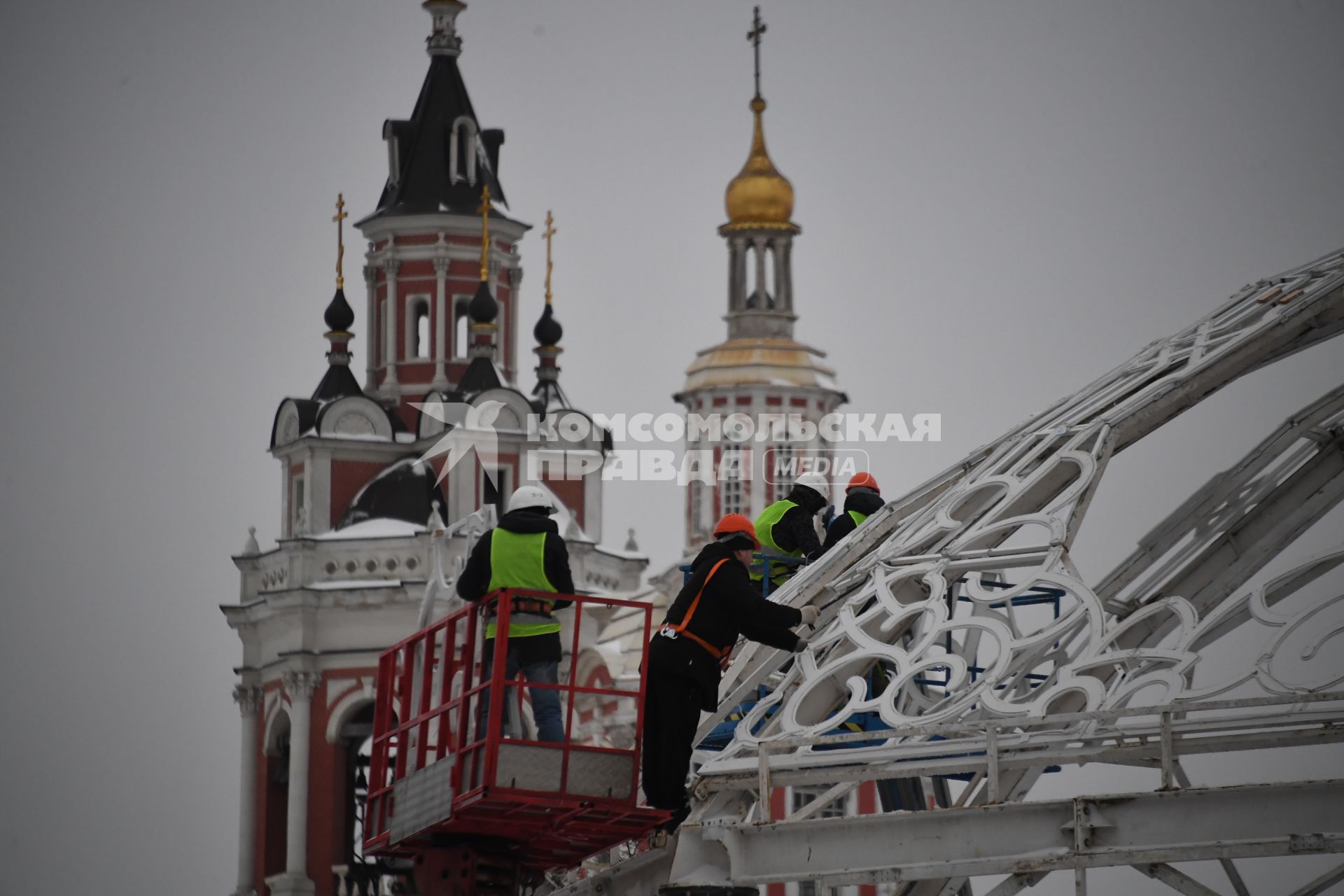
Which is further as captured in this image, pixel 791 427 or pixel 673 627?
pixel 791 427

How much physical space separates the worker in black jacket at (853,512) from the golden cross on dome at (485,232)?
174 ft

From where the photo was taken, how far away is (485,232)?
8512 cm

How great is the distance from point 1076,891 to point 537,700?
13.5ft

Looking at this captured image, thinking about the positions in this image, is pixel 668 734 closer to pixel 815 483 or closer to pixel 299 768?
pixel 815 483

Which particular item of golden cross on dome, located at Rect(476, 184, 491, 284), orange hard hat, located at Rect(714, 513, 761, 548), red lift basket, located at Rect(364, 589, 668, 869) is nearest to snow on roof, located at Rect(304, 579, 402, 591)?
golden cross on dome, located at Rect(476, 184, 491, 284)

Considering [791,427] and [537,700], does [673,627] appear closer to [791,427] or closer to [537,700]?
[537,700]

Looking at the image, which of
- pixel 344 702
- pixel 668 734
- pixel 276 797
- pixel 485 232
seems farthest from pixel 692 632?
pixel 485 232

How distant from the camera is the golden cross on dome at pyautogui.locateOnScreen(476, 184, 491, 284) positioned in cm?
8475

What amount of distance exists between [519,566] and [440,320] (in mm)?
60274

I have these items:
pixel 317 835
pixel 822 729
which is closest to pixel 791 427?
pixel 317 835

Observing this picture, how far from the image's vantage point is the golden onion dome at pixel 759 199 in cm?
10156

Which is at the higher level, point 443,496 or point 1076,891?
point 443,496

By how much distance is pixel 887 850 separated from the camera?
25.0m

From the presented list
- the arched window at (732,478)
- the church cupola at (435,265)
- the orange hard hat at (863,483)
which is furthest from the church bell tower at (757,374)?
the orange hard hat at (863,483)
